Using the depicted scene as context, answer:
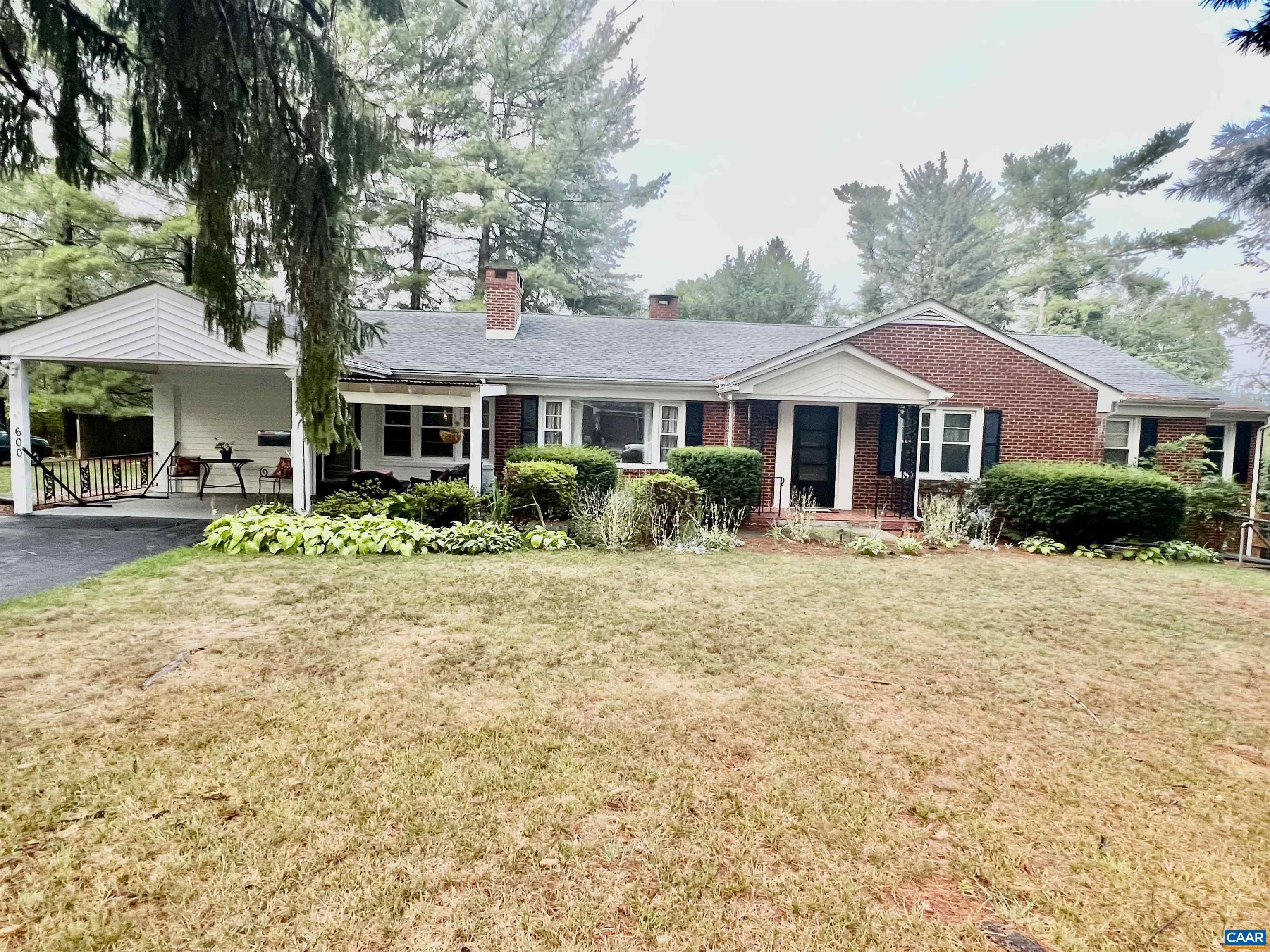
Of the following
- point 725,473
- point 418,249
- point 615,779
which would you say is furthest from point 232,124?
point 418,249

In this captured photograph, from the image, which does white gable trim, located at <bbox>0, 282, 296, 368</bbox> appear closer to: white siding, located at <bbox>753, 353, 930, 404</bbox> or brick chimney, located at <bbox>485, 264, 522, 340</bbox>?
brick chimney, located at <bbox>485, 264, 522, 340</bbox>

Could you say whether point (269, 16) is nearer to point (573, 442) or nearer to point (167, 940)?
A: point (167, 940)

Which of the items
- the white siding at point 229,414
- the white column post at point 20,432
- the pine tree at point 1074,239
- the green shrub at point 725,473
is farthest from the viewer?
the pine tree at point 1074,239

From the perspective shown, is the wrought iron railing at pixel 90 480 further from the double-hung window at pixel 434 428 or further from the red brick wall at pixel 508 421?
the red brick wall at pixel 508 421

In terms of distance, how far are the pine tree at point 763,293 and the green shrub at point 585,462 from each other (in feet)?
72.9

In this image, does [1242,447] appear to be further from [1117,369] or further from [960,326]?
[960,326]

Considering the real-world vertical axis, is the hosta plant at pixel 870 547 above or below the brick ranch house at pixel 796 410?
below

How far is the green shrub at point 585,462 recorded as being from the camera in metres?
10.9

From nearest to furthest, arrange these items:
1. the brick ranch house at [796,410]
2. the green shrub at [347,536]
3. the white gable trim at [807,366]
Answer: the green shrub at [347,536] → the white gable trim at [807,366] → the brick ranch house at [796,410]

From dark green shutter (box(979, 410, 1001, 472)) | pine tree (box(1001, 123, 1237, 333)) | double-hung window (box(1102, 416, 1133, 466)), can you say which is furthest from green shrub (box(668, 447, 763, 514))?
pine tree (box(1001, 123, 1237, 333))

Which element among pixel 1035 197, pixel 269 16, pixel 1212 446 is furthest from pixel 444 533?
pixel 1035 197

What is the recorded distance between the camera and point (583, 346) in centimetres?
1448

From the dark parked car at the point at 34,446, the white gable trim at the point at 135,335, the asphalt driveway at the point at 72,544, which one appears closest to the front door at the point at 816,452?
the white gable trim at the point at 135,335

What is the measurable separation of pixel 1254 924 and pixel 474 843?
9.39 feet
